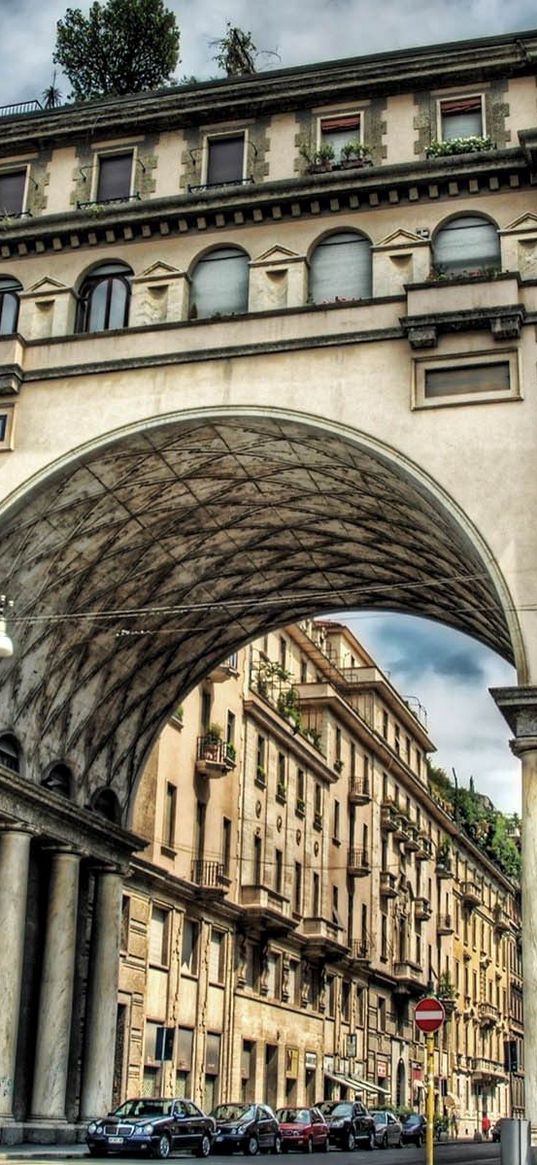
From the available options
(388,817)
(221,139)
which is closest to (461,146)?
(221,139)

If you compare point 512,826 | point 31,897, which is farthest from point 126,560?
point 512,826

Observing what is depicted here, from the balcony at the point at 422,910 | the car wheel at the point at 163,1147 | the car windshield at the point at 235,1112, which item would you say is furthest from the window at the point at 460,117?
the balcony at the point at 422,910

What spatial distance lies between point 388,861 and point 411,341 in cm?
4759

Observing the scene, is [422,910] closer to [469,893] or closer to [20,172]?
[469,893]

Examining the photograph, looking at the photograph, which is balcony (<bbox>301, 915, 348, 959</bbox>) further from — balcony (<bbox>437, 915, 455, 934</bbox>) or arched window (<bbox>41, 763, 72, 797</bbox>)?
balcony (<bbox>437, 915, 455, 934</bbox>)

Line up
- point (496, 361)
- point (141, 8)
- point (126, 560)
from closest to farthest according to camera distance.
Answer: point (496, 361) → point (126, 560) → point (141, 8)

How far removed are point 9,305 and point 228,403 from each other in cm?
572

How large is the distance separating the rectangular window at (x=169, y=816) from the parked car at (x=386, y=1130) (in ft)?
38.1

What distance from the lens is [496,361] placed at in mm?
23312

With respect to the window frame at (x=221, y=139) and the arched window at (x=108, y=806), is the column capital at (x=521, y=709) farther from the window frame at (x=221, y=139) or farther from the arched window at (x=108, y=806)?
the arched window at (x=108, y=806)

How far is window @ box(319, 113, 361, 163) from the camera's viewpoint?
26453 mm

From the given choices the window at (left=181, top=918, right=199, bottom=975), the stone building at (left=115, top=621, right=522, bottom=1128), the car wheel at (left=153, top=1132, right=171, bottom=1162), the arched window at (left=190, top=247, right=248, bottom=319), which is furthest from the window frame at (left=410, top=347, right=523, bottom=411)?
the window at (left=181, top=918, right=199, bottom=975)

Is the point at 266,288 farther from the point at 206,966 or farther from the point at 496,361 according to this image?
the point at 206,966

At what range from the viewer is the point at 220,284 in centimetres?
2612
